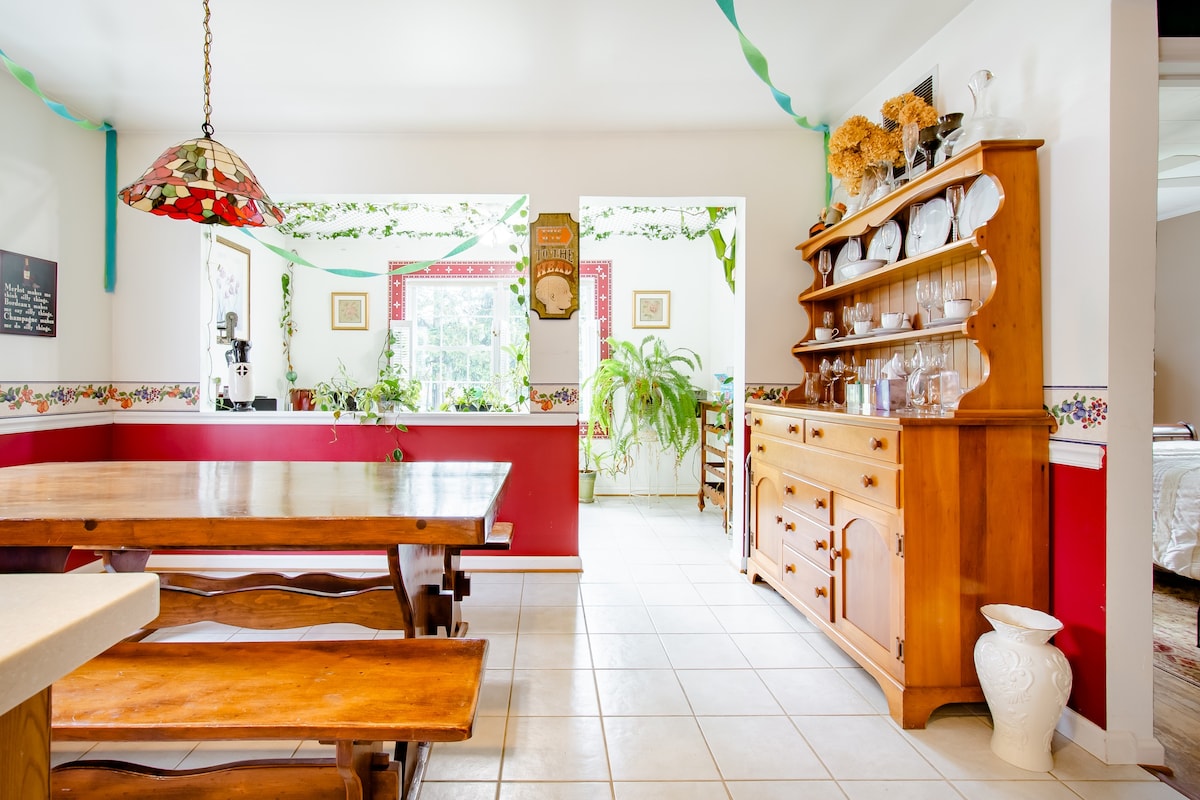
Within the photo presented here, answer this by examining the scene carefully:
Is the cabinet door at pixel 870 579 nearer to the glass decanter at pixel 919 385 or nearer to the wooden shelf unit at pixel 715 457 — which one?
the glass decanter at pixel 919 385

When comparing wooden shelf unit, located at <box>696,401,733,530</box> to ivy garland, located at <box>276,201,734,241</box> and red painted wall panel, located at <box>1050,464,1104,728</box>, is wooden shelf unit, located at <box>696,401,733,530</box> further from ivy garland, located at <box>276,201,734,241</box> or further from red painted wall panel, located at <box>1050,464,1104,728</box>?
red painted wall panel, located at <box>1050,464,1104,728</box>

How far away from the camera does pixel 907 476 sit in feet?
6.31

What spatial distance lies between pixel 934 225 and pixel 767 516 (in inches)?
61.8

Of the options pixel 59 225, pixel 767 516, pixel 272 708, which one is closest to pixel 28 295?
pixel 59 225

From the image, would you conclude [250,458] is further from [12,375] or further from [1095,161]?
[1095,161]

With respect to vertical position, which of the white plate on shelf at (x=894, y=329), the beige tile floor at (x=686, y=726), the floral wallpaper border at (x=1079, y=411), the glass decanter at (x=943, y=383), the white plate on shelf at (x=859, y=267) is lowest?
the beige tile floor at (x=686, y=726)

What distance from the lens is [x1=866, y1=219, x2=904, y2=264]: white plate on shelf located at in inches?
103

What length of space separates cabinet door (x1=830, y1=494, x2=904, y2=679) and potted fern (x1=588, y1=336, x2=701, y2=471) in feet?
9.13

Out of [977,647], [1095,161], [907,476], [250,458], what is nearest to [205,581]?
[250,458]

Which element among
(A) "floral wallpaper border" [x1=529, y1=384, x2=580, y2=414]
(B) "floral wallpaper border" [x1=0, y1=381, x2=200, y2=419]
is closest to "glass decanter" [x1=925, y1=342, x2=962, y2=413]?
(A) "floral wallpaper border" [x1=529, y1=384, x2=580, y2=414]

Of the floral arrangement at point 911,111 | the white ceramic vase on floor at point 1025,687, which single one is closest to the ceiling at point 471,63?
the floral arrangement at point 911,111

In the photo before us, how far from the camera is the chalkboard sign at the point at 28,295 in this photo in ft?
9.27

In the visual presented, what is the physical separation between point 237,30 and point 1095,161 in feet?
10.7

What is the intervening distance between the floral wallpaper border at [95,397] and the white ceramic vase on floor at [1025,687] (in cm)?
410
